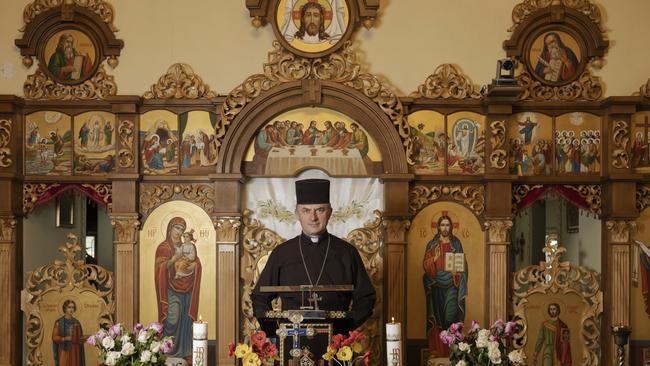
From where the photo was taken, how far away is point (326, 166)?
34.0ft

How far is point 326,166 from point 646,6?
4145mm

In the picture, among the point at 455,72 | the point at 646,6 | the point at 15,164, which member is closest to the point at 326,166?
the point at 455,72

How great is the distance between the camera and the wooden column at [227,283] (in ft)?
33.3

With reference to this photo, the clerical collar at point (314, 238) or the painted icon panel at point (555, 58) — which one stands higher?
the painted icon panel at point (555, 58)

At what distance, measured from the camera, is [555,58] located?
34.6 ft

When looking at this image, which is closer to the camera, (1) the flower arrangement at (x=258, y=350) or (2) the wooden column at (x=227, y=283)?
(1) the flower arrangement at (x=258, y=350)

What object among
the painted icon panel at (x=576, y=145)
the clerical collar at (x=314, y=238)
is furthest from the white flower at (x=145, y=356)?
the painted icon panel at (x=576, y=145)

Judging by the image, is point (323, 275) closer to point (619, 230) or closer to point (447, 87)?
point (447, 87)

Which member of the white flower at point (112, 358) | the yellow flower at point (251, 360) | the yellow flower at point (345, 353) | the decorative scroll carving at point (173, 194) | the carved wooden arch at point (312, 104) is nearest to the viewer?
the yellow flower at point (251, 360)

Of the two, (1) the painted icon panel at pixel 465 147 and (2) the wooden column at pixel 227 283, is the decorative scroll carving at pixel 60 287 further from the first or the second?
(1) the painted icon panel at pixel 465 147

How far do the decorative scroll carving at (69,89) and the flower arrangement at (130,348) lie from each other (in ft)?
11.3

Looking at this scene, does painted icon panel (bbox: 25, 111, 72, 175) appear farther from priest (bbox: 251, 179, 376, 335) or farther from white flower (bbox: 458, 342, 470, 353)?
white flower (bbox: 458, 342, 470, 353)

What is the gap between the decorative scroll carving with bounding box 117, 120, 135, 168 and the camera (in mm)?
10234


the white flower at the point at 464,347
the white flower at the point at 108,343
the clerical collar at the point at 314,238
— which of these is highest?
the clerical collar at the point at 314,238
